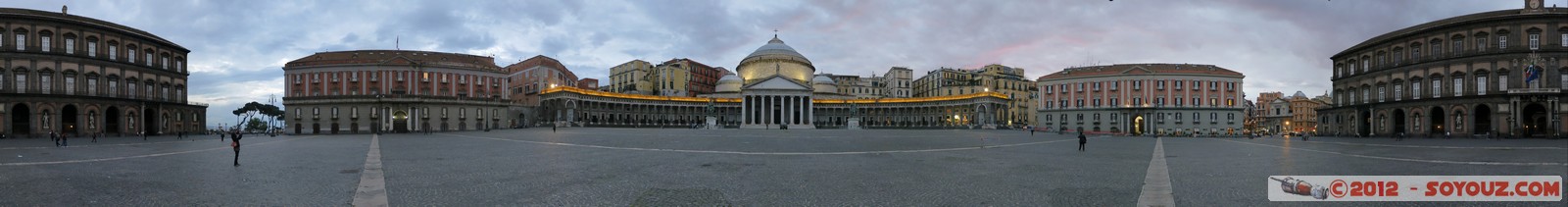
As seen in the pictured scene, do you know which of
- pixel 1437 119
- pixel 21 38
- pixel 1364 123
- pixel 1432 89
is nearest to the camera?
pixel 21 38

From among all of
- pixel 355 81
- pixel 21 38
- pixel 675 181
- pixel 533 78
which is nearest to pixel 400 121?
pixel 355 81

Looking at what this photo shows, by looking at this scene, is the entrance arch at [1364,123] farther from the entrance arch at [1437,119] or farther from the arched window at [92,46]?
the arched window at [92,46]

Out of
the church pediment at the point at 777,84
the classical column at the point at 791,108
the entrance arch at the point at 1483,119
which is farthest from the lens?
the church pediment at the point at 777,84

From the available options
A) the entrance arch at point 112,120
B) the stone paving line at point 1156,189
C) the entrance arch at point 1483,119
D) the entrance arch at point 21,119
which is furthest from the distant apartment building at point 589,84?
the stone paving line at point 1156,189

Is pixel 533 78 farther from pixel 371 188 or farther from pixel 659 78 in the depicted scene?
pixel 371 188

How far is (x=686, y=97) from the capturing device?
4973 inches

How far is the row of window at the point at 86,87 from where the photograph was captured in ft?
161

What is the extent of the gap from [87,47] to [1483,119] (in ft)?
350

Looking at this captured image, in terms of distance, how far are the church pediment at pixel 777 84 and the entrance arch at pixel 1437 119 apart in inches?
3172

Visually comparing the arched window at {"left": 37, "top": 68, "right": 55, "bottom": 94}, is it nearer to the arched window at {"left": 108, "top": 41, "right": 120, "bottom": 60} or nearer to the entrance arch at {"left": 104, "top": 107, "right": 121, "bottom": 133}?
the arched window at {"left": 108, "top": 41, "right": 120, "bottom": 60}

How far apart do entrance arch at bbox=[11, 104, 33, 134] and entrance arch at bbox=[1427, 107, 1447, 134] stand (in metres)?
103

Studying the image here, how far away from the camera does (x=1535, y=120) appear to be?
169 ft

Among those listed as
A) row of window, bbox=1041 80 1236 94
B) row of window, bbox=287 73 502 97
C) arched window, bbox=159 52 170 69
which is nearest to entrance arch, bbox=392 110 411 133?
row of window, bbox=287 73 502 97

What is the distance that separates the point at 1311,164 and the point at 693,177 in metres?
17.1
